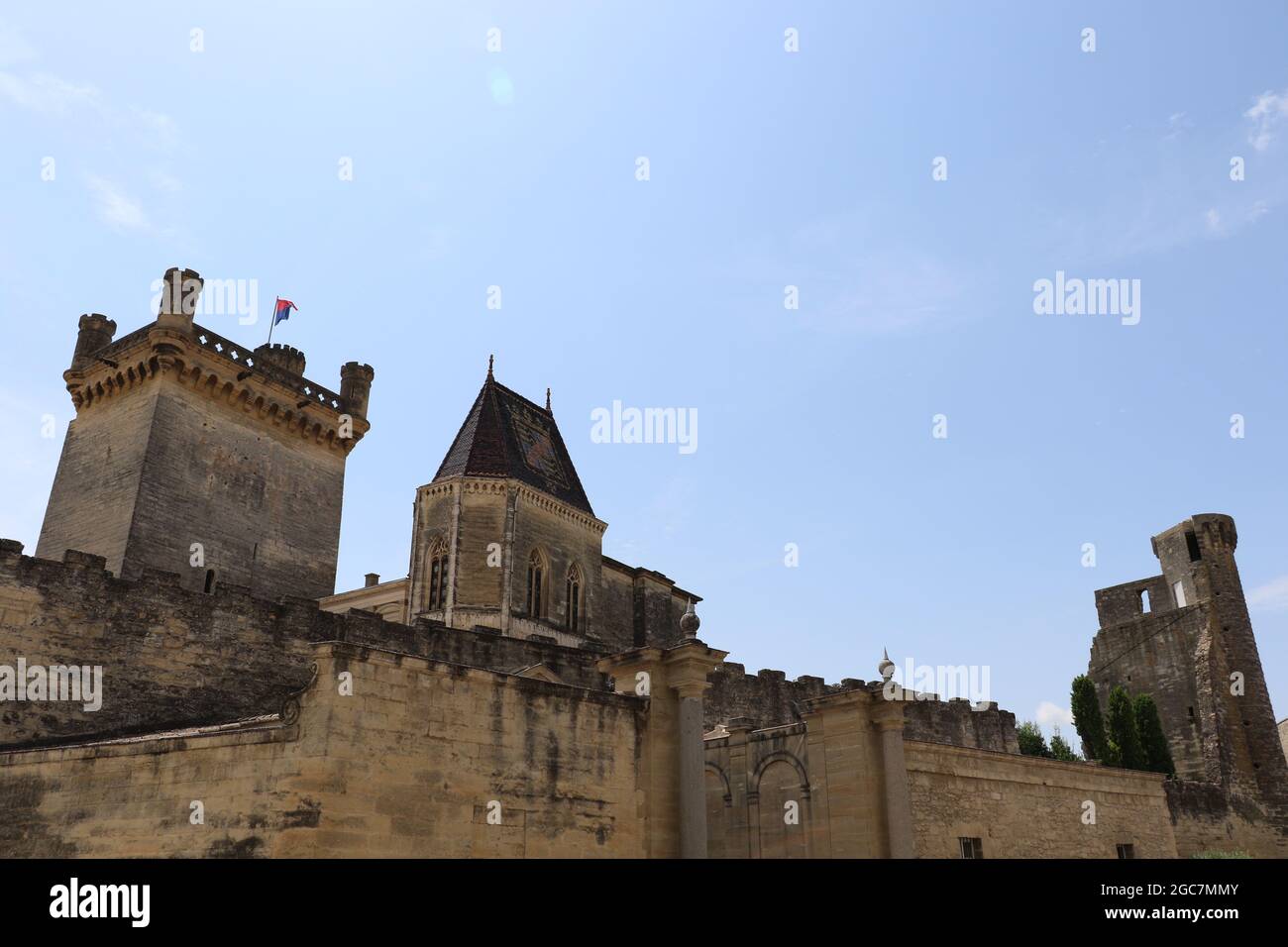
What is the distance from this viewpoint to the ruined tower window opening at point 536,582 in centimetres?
3162

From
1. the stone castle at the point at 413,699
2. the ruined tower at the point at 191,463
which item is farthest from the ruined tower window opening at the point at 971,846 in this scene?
the ruined tower at the point at 191,463

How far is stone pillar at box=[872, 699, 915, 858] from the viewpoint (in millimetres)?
13266

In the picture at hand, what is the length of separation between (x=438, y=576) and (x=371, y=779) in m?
20.6

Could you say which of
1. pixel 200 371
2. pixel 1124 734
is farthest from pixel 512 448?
pixel 1124 734

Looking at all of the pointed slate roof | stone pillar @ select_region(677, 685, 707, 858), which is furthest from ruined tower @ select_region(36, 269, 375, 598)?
stone pillar @ select_region(677, 685, 707, 858)

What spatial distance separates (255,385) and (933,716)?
23.3 meters

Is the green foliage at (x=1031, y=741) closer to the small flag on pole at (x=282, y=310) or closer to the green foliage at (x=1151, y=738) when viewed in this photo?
the green foliage at (x=1151, y=738)

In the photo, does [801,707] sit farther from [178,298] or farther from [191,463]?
[178,298]

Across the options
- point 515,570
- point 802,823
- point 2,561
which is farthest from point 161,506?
point 802,823

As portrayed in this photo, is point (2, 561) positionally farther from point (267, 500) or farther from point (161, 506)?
point (267, 500)

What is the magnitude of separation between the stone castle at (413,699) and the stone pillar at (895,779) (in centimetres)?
4

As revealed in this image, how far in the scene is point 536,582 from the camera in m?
32.0

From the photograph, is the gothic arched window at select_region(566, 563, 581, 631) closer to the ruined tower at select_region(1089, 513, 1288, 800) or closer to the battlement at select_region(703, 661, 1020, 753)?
the battlement at select_region(703, 661, 1020, 753)

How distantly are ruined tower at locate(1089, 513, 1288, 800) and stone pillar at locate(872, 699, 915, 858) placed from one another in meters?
28.2
